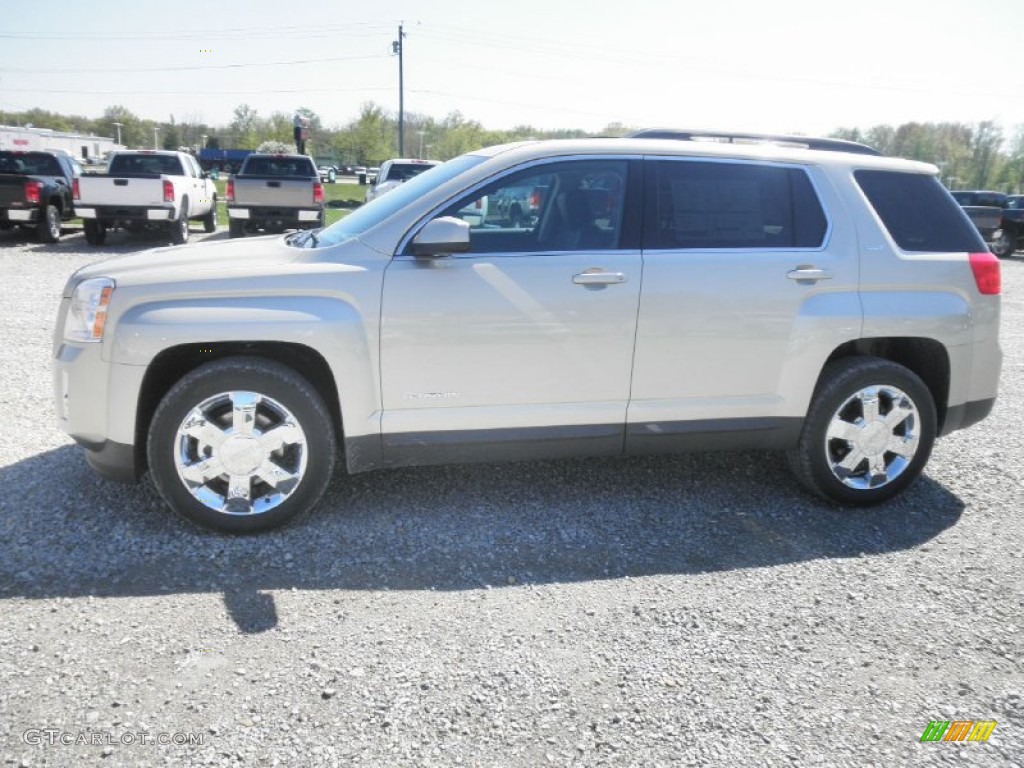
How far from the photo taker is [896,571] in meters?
3.68

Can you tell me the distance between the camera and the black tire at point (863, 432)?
4207mm

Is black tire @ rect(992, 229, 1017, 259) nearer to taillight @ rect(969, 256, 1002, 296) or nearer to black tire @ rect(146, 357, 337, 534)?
taillight @ rect(969, 256, 1002, 296)

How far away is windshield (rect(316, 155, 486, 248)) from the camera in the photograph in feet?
12.9

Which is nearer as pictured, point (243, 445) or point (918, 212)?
point (243, 445)

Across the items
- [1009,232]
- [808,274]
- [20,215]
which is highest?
[808,274]

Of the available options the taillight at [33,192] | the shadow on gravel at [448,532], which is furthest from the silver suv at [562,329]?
the taillight at [33,192]

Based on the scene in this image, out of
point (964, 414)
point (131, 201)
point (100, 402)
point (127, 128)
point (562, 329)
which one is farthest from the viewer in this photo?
point (127, 128)

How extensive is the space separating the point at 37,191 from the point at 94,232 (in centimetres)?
120

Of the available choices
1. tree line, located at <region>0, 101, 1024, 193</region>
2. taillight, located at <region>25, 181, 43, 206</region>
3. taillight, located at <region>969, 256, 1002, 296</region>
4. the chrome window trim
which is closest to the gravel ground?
taillight, located at <region>969, 256, 1002, 296</region>

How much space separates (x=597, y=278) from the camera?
3826 mm

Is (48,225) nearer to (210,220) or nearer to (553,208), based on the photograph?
(210,220)

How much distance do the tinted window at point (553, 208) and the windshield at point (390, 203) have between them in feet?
0.76

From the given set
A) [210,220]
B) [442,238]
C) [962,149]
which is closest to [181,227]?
[210,220]

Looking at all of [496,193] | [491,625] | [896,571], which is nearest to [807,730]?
[491,625]
